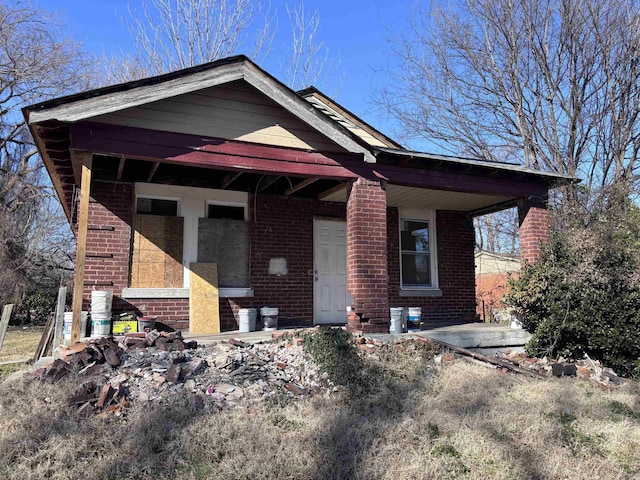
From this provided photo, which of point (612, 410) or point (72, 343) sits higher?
point (72, 343)

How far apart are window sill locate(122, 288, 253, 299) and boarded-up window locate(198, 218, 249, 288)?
5.3 inches

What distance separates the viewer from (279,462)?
3867 mm

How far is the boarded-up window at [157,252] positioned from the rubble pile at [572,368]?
577 centimetres

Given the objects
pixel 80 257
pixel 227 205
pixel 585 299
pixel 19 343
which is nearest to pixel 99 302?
pixel 80 257

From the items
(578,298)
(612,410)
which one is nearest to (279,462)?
(612,410)

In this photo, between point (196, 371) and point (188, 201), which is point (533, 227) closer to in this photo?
point (188, 201)

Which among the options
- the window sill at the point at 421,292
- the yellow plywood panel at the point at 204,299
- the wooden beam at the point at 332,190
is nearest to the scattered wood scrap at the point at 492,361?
the wooden beam at the point at 332,190

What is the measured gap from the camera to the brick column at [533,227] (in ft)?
31.4

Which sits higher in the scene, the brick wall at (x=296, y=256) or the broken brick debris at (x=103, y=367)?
the brick wall at (x=296, y=256)

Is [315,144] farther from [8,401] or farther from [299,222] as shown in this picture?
[8,401]

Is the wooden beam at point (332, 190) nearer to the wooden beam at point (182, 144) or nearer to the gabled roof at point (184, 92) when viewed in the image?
the wooden beam at point (182, 144)

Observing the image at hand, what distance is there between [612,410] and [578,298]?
2.93 metres

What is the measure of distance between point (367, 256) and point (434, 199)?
10.9 ft

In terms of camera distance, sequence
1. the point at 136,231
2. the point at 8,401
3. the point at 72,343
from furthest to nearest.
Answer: the point at 136,231 < the point at 72,343 < the point at 8,401
